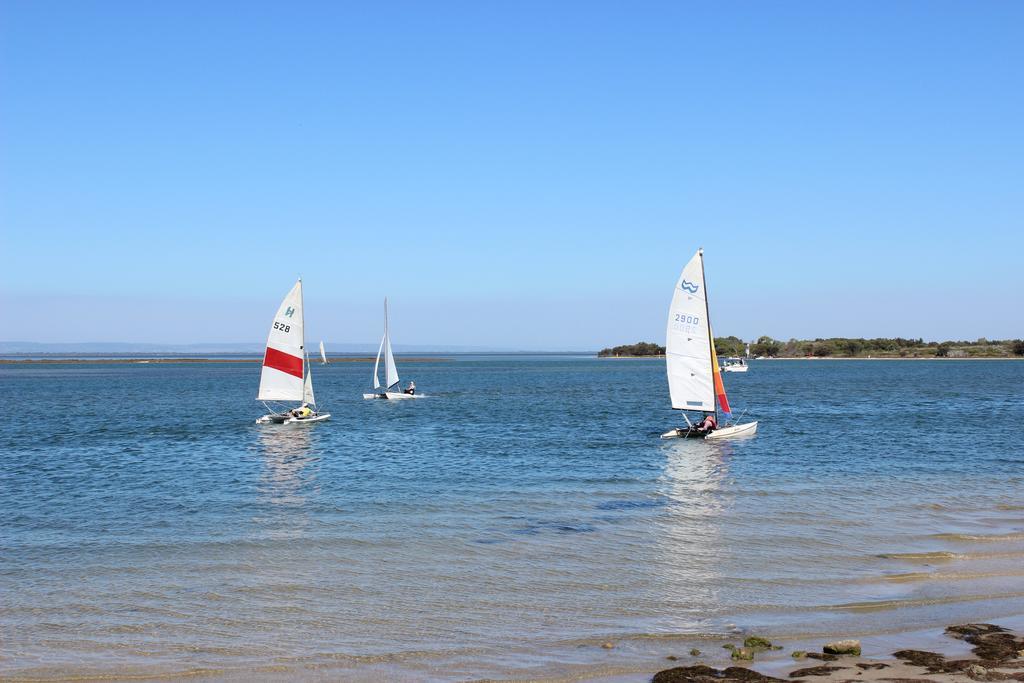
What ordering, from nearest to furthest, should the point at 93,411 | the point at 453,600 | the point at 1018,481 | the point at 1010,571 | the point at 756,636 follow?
the point at 756,636 → the point at 453,600 → the point at 1010,571 → the point at 1018,481 → the point at 93,411

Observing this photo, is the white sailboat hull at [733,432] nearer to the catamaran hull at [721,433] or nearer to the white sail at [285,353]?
the catamaran hull at [721,433]

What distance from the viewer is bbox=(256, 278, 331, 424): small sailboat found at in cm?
4616

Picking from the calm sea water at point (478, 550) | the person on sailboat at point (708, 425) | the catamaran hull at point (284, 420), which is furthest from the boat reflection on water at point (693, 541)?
the catamaran hull at point (284, 420)

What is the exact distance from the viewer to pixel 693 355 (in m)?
38.3

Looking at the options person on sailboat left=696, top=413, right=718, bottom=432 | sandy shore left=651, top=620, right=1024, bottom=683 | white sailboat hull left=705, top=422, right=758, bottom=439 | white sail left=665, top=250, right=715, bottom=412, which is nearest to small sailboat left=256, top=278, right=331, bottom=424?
white sail left=665, top=250, right=715, bottom=412

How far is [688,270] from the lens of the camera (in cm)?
3691

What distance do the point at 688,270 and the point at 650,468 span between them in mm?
10125

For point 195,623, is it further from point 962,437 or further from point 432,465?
point 962,437

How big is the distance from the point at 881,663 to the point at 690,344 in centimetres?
2787

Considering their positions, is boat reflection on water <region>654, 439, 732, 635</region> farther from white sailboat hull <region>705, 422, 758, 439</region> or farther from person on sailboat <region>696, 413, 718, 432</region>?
person on sailboat <region>696, 413, 718, 432</region>

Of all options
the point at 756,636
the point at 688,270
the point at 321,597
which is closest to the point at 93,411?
the point at 688,270

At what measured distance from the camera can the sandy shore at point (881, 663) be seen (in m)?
10.4

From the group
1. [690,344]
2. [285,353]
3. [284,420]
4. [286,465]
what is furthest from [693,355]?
[284,420]

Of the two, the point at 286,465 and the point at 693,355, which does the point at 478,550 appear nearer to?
the point at 286,465
